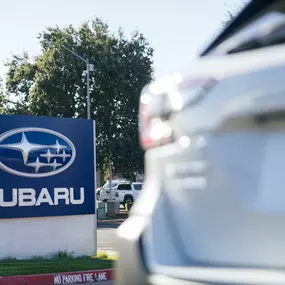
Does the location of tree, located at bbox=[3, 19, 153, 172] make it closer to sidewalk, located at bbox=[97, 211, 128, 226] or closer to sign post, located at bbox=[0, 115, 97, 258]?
sidewalk, located at bbox=[97, 211, 128, 226]

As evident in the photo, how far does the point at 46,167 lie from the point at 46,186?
0.40 meters

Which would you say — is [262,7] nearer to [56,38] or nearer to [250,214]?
[250,214]

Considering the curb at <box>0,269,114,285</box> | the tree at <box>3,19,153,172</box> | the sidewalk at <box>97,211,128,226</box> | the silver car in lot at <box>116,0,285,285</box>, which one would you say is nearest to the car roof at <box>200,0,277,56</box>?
the silver car in lot at <box>116,0,285,285</box>

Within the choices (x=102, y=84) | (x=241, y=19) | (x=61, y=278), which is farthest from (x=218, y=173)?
(x=102, y=84)

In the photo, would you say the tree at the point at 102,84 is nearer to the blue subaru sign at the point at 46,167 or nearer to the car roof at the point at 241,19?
the blue subaru sign at the point at 46,167

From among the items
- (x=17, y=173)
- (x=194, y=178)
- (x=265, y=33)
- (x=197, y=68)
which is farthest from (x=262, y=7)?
(x=17, y=173)

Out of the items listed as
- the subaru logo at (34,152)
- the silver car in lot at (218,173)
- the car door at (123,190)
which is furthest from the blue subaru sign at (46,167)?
the car door at (123,190)

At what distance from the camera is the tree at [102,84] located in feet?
118

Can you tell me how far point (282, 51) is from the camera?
192 cm

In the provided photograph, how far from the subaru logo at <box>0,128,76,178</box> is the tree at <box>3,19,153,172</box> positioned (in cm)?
2207

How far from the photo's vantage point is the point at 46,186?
12.6m

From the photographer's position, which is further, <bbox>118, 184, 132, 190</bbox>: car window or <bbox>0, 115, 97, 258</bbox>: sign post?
<bbox>118, 184, 132, 190</bbox>: car window

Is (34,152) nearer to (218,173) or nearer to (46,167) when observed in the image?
(46,167)

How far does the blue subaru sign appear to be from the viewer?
1223 centimetres
